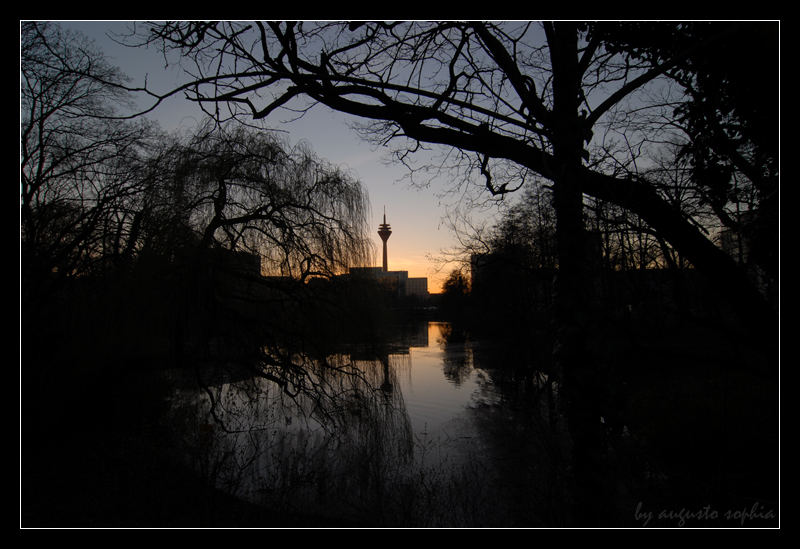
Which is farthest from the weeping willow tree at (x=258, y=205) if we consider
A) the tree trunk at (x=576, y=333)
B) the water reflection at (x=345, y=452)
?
the tree trunk at (x=576, y=333)

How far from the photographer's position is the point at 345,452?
25.9ft

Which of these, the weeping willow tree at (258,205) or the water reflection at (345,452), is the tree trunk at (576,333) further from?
the weeping willow tree at (258,205)

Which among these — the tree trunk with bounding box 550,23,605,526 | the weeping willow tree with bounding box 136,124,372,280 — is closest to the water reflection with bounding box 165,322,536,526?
the weeping willow tree with bounding box 136,124,372,280

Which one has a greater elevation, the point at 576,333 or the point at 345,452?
the point at 576,333

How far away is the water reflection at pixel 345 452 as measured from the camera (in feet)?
21.6

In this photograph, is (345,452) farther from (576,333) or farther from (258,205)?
(576,333)

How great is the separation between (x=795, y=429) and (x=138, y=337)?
7.98 meters

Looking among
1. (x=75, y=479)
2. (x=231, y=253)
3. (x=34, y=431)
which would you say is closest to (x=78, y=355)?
(x=34, y=431)

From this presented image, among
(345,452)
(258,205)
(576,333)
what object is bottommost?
(345,452)

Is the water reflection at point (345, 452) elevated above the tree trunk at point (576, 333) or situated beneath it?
situated beneath

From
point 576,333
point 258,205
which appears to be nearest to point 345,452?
point 258,205

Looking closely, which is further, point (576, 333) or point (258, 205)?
point (258, 205)

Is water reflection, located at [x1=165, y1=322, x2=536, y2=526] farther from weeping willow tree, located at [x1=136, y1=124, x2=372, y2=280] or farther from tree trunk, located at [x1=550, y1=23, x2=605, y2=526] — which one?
tree trunk, located at [x1=550, y1=23, x2=605, y2=526]
